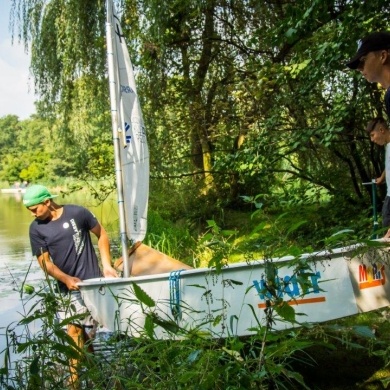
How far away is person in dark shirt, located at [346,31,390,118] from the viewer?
2482mm

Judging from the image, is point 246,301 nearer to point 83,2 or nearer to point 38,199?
point 38,199

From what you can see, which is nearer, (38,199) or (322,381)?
(322,381)

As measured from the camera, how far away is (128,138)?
4402mm

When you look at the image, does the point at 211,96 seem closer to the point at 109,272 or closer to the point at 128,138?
the point at 128,138

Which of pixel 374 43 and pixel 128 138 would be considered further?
pixel 128 138

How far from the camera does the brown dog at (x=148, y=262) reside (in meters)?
3.94

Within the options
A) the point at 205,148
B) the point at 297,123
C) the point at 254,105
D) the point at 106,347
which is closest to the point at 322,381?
the point at 106,347

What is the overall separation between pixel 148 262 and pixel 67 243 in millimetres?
545

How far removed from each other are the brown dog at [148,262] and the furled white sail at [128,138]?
6.6 inches

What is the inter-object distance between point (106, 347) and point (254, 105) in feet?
18.8

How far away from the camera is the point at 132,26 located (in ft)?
27.9

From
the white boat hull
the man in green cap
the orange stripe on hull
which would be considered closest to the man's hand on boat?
the man in green cap

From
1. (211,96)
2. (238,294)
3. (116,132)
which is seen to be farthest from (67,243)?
(211,96)

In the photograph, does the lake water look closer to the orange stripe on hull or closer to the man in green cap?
the man in green cap
